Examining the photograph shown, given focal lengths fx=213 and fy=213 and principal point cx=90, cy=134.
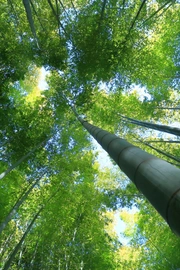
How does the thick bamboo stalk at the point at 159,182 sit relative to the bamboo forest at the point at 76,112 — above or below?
below

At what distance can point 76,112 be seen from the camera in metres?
7.27

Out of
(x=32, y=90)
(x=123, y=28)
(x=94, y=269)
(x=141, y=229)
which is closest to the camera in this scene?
(x=123, y=28)

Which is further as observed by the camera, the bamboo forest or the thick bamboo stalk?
the bamboo forest

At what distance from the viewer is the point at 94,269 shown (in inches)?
287

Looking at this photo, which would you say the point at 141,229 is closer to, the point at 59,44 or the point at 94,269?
the point at 94,269

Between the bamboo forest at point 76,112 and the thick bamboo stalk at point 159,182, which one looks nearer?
the thick bamboo stalk at point 159,182

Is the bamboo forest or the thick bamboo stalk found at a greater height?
the bamboo forest

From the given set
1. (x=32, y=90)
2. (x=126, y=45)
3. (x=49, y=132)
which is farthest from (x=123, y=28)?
(x=32, y=90)

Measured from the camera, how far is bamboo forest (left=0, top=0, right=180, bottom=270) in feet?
21.0

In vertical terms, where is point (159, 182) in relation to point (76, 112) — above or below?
below

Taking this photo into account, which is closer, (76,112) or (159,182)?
(159,182)

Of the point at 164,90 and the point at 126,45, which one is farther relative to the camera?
the point at 164,90

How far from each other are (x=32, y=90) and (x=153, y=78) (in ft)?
27.2

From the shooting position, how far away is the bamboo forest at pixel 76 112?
6398 mm
